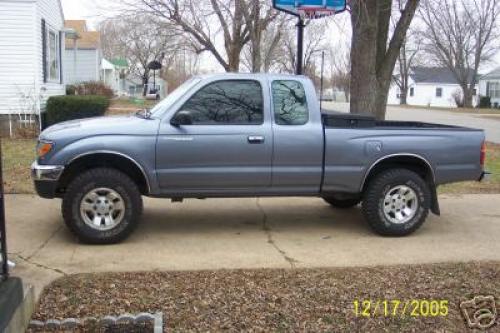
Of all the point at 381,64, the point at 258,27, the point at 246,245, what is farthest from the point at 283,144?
the point at 258,27

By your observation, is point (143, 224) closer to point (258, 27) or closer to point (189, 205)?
point (189, 205)

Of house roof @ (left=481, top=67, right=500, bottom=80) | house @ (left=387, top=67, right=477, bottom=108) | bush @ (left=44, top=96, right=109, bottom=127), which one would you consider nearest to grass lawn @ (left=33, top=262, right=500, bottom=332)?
bush @ (left=44, top=96, right=109, bottom=127)

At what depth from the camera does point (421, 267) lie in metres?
5.44

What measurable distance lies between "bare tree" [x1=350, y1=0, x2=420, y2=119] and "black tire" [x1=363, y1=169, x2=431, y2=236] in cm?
410

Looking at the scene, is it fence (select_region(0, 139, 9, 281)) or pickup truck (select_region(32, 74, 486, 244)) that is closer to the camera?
fence (select_region(0, 139, 9, 281))

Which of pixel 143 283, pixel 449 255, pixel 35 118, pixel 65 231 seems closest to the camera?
pixel 143 283

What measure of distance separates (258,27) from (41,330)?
51.4 feet

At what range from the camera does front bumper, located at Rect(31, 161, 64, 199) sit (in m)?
5.82

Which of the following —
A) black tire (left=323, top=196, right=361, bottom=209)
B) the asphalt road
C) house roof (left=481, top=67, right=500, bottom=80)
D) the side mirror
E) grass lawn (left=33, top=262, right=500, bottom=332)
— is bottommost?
grass lawn (left=33, top=262, right=500, bottom=332)

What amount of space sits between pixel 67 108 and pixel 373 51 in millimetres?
9794

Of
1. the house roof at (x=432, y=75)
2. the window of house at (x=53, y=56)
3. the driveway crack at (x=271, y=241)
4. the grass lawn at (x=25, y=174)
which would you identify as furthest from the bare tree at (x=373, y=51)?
the house roof at (x=432, y=75)

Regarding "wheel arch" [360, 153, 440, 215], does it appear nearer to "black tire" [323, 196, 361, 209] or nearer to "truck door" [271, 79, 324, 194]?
"truck door" [271, 79, 324, 194]

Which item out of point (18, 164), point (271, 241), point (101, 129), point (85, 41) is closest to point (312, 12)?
point (271, 241)

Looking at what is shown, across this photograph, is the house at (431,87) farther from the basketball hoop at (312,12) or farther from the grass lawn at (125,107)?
the basketball hoop at (312,12)
